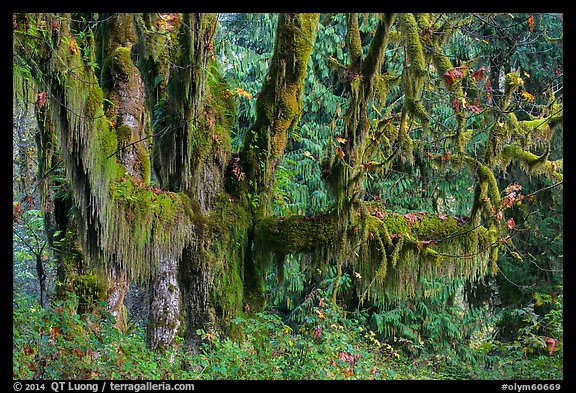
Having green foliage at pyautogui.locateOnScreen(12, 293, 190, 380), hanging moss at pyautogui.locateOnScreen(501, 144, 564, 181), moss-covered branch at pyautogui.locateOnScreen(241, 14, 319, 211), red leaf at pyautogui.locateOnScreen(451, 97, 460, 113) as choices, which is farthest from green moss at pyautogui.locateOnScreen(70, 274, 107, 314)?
hanging moss at pyautogui.locateOnScreen(501, 144, 564, 181)

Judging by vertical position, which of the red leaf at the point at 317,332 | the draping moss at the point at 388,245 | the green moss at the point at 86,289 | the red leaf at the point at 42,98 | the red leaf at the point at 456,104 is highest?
the red leaf at the point at 42,98

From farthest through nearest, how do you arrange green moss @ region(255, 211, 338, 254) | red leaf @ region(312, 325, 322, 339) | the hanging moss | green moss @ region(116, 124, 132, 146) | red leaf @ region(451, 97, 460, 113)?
the hanging moss < green moss @ region(116, 124, 132, 146) < green moss @ region(255, 211, 338, 254) < red leaf @ region(312, 325, 322, 339) < red leaf @ region(451, 97, 460, 113)

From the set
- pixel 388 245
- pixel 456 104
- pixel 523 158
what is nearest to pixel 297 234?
pixel 388 245

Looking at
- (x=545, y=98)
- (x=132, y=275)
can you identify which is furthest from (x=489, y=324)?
(x=132, y=275)

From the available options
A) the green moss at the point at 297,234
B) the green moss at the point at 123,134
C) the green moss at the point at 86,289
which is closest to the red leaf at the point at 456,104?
the green moss at the point at 297,234

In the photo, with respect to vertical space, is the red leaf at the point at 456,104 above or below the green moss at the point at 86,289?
above

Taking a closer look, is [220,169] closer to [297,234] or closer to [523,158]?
[297,234]

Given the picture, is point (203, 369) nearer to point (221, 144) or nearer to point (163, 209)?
point (163, 209)

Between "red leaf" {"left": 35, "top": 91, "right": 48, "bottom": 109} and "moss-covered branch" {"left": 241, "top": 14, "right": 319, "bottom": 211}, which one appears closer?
"red leaf" {"left": 35, "top": 91, "right": 48, "bottom": 109}

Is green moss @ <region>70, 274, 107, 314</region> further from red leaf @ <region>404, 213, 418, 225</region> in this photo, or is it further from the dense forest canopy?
red leaf @ <region>404, 213, 418, 225</region>

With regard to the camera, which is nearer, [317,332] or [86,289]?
[317,332]

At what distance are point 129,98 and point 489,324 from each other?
9946 millimetres

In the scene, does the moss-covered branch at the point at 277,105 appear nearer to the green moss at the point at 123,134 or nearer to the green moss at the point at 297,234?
the green moss at the point at 297,234
